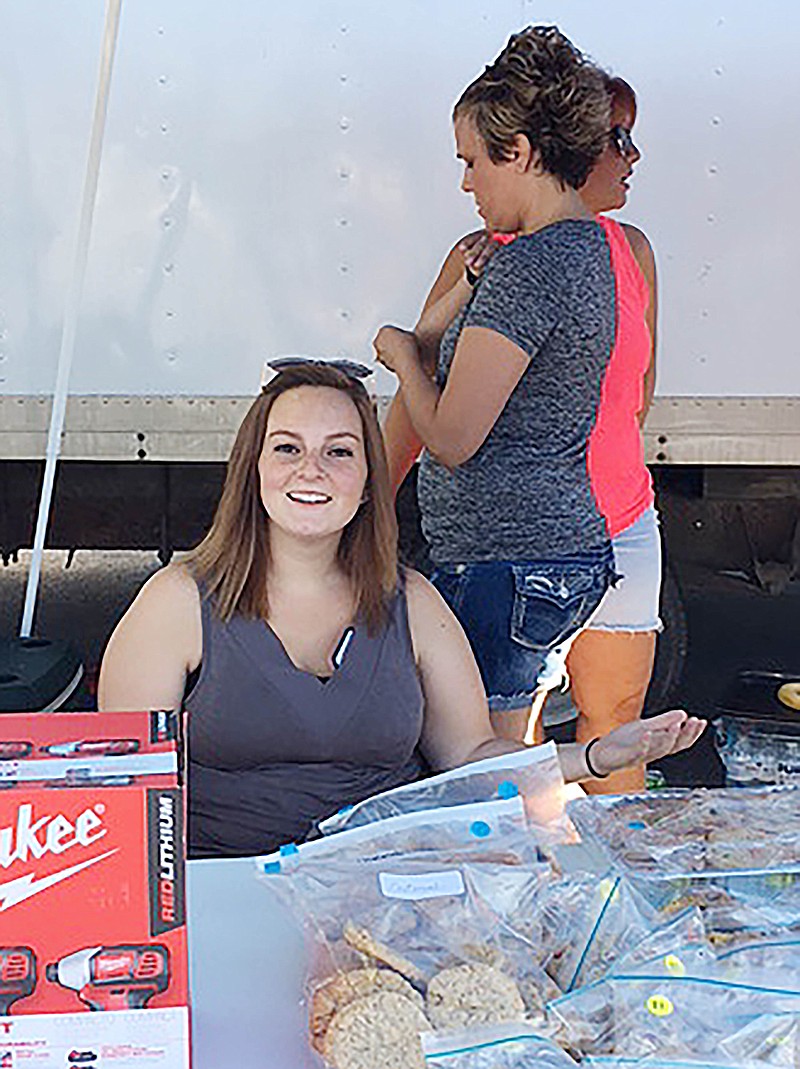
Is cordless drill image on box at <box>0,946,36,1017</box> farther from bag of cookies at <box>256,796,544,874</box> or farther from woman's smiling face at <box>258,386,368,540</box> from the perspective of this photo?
woman's smiling face at <box>258,386,368,540</box>

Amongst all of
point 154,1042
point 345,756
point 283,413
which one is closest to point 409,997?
point 154,1042

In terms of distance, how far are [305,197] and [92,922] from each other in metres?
2.61

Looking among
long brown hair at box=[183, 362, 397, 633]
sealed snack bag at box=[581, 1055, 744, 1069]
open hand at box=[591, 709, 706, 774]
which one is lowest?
sealed snack bag at box=[581, 1055, 744, 1069]

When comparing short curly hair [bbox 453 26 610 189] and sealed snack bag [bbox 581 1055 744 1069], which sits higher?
short curly hair [bbox 453 26 610 189]

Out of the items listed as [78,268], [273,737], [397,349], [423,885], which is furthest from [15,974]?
[78,268]

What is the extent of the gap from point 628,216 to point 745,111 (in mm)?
364

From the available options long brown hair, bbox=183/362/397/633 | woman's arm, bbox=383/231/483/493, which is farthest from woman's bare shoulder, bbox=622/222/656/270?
long brown hair, bbox=183/362/397/633

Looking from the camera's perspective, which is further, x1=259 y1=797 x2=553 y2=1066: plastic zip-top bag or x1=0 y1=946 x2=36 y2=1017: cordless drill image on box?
x1=259 y1=797 x2=553 y2=1066: plastic zip-top bag

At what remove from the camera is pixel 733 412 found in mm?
3463

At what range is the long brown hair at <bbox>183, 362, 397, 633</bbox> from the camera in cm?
185

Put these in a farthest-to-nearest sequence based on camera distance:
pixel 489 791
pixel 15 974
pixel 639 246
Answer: pixel 639 246 < pixel 489 791 < pixel 15 974

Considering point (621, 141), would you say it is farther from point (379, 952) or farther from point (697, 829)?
point (379, 952)

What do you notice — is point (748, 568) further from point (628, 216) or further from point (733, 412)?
point (628, 216)

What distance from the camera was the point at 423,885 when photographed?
1.21 meters
